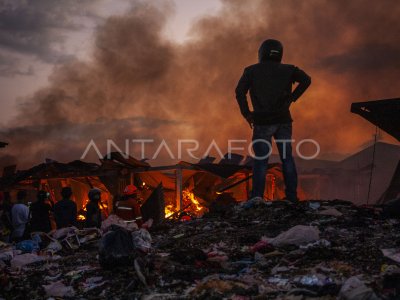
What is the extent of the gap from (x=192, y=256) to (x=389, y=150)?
30824 millimetres

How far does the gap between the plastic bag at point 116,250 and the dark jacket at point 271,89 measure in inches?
110

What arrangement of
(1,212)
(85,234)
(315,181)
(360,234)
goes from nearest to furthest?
(360,234) < (85,234) < (1,212) < (315,181)

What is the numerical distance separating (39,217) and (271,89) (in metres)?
5.16

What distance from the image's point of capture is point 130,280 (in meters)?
3.95

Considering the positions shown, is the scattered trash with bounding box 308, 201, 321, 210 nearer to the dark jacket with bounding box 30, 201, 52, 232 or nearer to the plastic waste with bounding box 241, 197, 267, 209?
the plastic waste with bounding box 241, 197, 267, 209

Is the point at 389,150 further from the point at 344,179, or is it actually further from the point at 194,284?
the point at 194,284

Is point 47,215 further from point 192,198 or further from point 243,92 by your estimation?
point 192,198

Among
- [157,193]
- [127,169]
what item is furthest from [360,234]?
[127,169]

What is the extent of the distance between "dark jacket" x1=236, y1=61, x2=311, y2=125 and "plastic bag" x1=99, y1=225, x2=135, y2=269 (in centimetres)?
280

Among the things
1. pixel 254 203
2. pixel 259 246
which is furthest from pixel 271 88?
pixel 259 246

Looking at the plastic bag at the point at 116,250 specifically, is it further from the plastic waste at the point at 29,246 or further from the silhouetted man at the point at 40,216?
the silhouetted man at the point at 40,216

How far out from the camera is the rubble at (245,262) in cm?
335

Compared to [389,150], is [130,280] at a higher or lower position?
lower

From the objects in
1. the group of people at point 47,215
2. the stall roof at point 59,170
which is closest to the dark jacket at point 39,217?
the group of people at point 47,215
